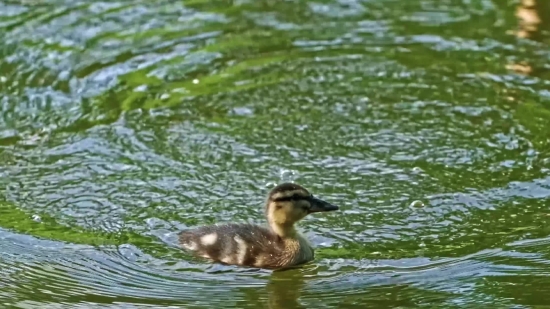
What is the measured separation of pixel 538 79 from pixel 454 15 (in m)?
1.71

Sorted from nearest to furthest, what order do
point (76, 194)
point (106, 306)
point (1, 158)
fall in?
point (106, 306)
point (76, 194)
point (1, 158)

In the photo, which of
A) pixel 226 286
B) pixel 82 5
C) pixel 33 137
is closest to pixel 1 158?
pixel 33 137

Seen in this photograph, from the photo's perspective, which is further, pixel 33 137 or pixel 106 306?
pixel 33 137

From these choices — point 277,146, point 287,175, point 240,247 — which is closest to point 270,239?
point 240,247

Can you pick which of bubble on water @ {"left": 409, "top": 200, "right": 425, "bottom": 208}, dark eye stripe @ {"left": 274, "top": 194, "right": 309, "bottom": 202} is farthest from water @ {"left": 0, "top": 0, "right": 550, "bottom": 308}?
dark eye stripe @ {"left": 274, "top": 194, "right": 309, "bottom": 202}

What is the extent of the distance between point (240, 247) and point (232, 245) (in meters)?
0.05

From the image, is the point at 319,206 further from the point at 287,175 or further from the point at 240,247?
the point at 287,175

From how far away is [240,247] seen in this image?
603cm

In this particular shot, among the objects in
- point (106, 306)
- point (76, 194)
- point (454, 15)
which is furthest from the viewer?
point (454, 15)

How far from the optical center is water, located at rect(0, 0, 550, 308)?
5789mm

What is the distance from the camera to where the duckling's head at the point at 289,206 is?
6070mm

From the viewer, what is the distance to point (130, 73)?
8945 millimetres

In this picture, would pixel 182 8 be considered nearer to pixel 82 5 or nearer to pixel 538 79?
pixel 82 5

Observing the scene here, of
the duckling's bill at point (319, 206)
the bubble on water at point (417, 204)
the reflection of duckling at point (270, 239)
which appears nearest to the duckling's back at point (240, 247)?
the reflection of duckling at point (270, 239)
